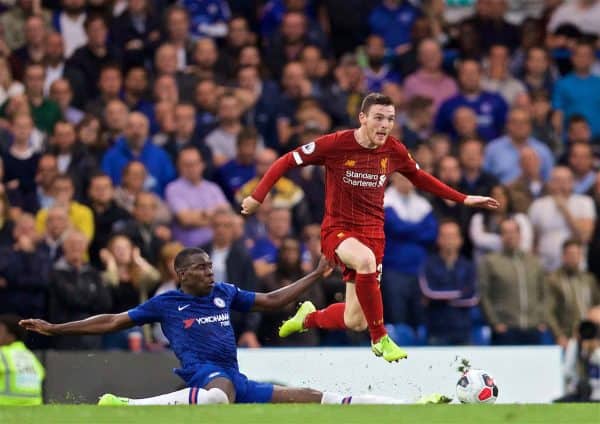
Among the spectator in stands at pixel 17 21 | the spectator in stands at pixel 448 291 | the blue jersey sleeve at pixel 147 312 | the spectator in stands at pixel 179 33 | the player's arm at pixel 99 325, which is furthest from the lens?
the spectator in stands at pixel 179 33

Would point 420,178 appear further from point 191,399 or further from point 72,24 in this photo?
point 72,24

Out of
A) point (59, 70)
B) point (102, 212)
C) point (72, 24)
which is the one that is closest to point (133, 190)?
point (102, 212)

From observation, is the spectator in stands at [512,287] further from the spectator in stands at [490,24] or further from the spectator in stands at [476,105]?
the spectator in stands at [490,24]

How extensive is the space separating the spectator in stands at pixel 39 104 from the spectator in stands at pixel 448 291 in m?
4.32

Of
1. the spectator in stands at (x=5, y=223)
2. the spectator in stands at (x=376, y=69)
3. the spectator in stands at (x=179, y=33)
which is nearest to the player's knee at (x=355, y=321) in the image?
the spectator in stands at (x=5, y=223)

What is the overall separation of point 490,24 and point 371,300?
8.93 meters

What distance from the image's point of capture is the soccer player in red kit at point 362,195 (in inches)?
464

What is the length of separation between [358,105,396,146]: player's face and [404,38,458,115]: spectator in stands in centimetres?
715

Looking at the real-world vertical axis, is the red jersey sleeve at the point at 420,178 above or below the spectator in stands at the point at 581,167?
below

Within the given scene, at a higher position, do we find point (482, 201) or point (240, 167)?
point (240, 167)

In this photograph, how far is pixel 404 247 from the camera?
54.7ft

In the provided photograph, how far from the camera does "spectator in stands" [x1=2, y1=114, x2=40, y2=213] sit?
16.8m

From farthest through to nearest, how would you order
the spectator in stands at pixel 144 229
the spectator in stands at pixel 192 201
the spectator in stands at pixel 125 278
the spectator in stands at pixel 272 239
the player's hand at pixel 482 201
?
the spectator in stands at pixel 192 201
the spectator in stands at pixel 272 239
the spectator in stands at pixel 144 229
the spectator in stands at pixel 125 278
the player's hand at pixel 482 201

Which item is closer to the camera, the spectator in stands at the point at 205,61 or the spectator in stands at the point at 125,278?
the spectator in stands at the point at 125,278
